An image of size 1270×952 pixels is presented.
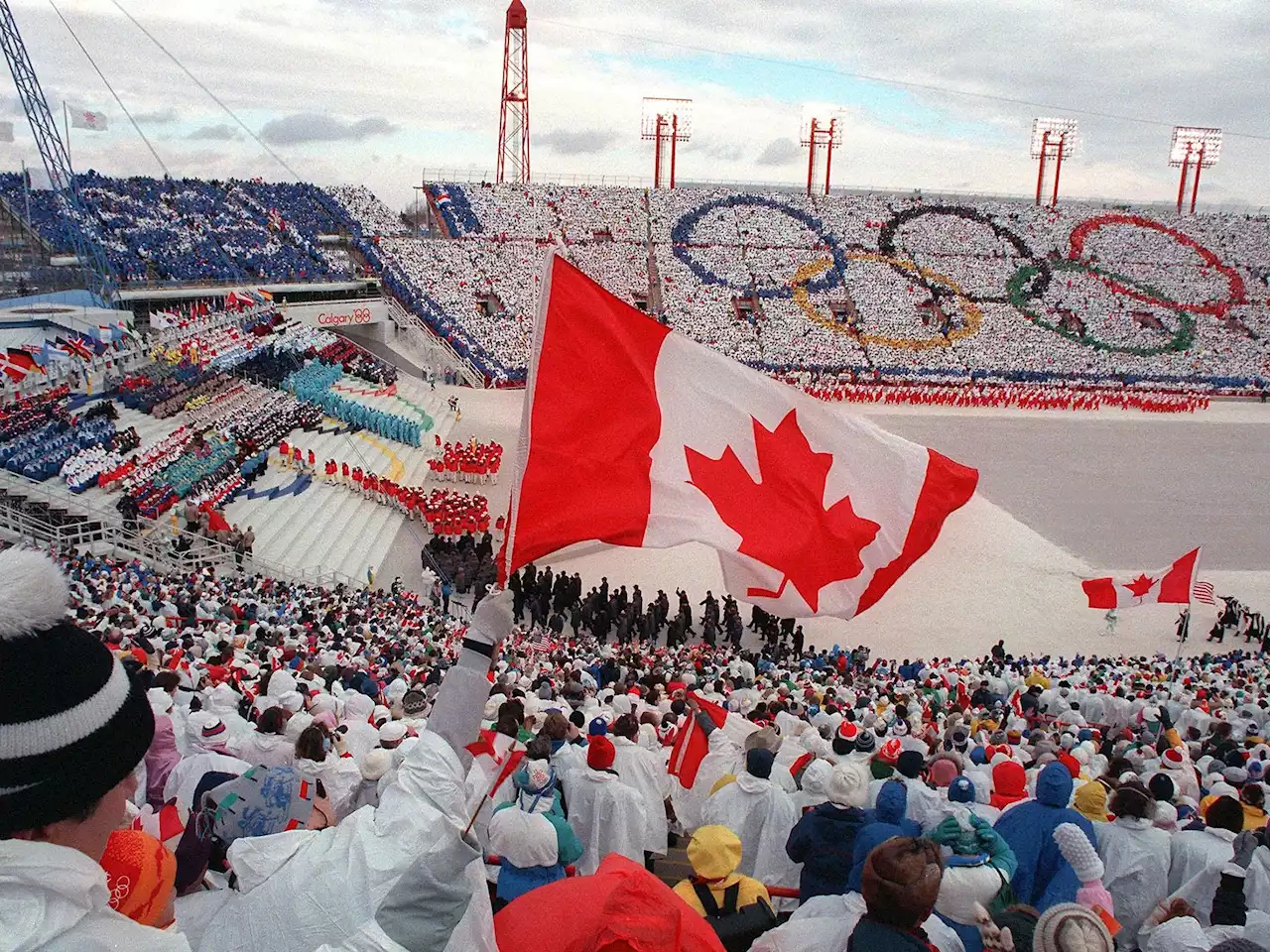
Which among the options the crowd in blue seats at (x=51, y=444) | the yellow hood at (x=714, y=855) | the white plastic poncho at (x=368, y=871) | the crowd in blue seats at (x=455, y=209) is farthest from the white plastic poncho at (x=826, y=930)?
the crowd in blue seats at (x=455, y=209)

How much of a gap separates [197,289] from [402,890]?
33.1 m

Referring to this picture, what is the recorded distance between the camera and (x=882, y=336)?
40.1 meters

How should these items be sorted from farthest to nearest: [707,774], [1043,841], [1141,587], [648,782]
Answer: [1141,587]
[707,774]
[648,782]
[1043,841]

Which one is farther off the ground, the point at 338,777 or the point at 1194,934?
the point at 1194,934

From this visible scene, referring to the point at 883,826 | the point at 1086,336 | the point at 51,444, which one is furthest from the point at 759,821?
the point at 1086,336

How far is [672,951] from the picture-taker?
2.05 m

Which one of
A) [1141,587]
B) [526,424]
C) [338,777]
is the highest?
[526,424]

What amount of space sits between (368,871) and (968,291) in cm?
4561

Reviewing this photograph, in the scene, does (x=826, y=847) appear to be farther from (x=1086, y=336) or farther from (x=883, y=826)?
(x=1086, y=336)

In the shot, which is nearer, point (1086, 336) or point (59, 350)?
point (59, 350)

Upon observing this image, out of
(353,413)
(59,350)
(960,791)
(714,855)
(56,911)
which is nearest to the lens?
(56,911)

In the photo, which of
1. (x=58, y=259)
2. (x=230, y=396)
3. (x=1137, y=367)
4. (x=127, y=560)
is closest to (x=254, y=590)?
(x=127, y=560)

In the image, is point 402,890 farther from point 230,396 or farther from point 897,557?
point 230,396

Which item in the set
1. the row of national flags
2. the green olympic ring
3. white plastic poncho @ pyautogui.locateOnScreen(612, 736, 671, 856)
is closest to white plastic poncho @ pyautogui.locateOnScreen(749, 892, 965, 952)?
white plastic poncho @ pyautogui.locateOnScreen(612, 736, 671, 856)
